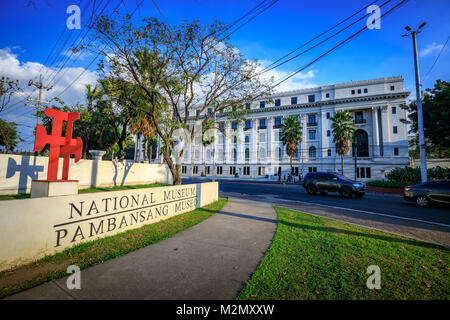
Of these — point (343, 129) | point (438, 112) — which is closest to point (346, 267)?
point (438, 112)

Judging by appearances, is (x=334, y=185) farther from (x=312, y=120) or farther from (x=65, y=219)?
(x=312, y=120)

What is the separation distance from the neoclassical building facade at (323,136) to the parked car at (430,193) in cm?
1937

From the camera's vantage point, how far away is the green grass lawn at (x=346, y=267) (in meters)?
2.66

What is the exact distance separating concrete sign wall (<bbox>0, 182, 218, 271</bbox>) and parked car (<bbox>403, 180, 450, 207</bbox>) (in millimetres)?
13578

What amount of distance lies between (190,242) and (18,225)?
10.7ft

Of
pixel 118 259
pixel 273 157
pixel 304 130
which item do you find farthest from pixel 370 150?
pixel 118 259

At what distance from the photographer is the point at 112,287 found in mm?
2768

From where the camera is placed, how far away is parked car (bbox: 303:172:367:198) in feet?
46.1

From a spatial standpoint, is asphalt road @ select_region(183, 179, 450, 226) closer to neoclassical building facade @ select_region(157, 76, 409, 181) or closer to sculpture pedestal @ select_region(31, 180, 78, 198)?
sculpture pedestal @ select_region(31, 180, 78, 198)

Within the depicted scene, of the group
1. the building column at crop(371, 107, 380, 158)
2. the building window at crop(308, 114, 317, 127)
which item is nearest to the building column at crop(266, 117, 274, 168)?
the building window at crop(308, 114, 317, 127)

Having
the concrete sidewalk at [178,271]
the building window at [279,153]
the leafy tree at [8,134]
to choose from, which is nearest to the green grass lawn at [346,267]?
the concrete sidewalk at [178,271]

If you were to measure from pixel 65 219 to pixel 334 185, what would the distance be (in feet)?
52.9

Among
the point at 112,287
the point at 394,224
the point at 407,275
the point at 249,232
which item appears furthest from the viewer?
the point at 394,224
